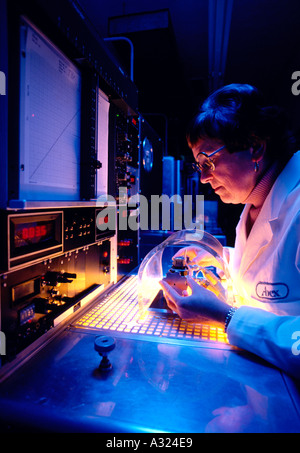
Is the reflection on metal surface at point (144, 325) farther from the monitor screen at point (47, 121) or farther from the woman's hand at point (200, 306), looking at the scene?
the monitor screen at point (47, 121)

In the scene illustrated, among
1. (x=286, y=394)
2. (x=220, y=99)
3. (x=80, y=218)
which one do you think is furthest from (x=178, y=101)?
(x=286, y=394)

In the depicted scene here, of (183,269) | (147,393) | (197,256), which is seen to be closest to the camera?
(147,393)

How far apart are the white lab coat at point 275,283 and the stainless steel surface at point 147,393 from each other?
6 cm

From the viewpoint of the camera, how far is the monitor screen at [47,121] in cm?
70

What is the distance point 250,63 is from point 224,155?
3153 mm

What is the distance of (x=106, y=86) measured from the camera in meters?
1.16

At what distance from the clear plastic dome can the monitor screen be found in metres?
0.46

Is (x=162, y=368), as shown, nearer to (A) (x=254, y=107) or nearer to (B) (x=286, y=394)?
(B) (x=286, y=394)

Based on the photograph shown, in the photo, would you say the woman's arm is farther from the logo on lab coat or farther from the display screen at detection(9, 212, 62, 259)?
the display screen at detection(9, 212, 62, 259)

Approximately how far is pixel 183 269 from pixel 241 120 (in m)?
0.63

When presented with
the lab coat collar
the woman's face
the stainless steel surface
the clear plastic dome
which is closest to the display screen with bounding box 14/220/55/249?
the stainless steel surface

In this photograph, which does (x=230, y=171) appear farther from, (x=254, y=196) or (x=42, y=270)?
(x=42, y=270)

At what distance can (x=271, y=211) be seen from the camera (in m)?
1.16

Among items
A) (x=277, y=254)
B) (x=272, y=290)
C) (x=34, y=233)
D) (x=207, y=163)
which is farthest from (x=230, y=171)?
(x=34, y=233)
